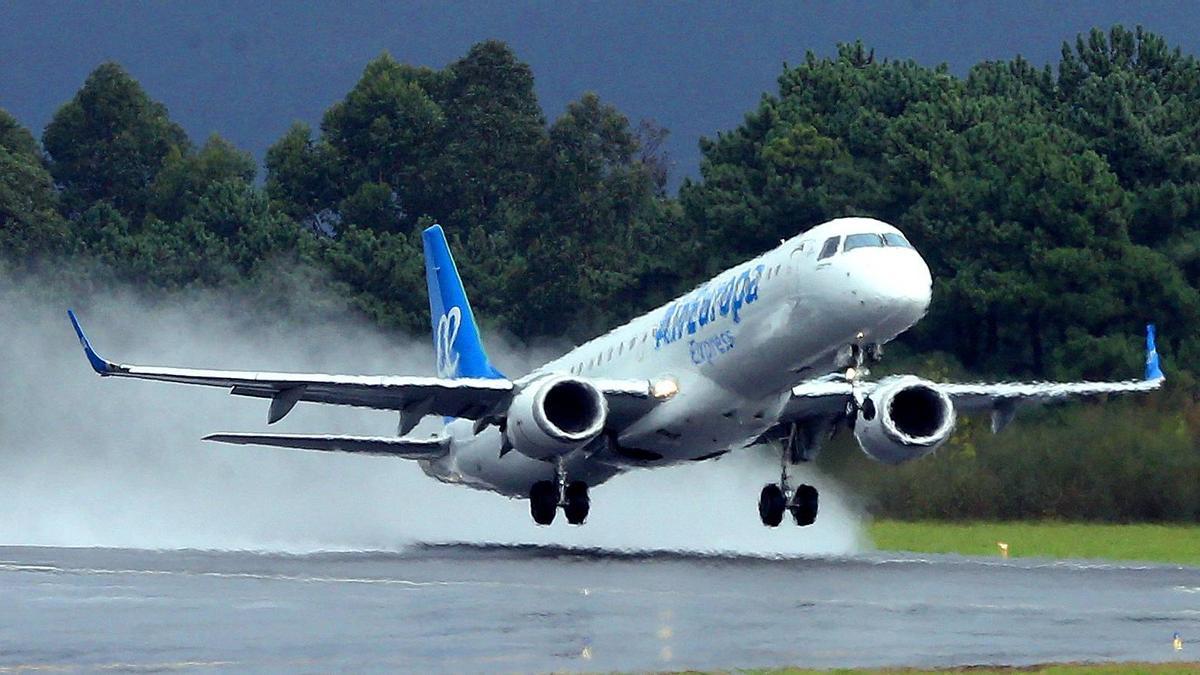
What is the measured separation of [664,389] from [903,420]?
3861 millimetres

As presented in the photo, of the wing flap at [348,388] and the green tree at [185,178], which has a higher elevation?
the green tree at [185,178]

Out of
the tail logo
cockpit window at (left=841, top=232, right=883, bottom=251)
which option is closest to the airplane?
cockpit window at (left=841, top=232, right=883, bottom=251)

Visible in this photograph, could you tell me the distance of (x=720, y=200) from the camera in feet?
285

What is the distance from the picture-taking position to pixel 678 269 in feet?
283

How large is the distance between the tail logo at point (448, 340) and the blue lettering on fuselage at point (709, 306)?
897cm

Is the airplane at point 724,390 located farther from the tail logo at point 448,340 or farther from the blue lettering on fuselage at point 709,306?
the tail logo at point 448,340

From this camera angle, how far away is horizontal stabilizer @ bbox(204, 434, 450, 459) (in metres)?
37.3

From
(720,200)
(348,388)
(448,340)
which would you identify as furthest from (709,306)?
(720,200)

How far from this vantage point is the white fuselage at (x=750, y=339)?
1257 inches

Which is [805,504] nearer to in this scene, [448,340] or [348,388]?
[348,388]

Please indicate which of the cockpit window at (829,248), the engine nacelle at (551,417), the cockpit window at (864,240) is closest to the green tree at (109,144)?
the engine nacelle at (551,417)

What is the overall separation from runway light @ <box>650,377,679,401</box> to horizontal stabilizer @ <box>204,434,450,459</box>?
586 cm

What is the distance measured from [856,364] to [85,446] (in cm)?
3118

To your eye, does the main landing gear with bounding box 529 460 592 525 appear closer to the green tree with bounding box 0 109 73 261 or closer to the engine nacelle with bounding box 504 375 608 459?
the engine nacelle with bounding box 504 375 608 459
